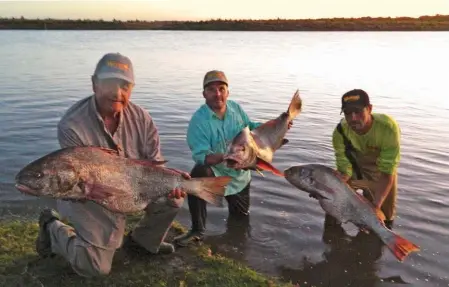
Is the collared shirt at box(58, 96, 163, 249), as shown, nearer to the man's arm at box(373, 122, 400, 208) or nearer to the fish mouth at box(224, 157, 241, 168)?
the fish mouth at box(224, 157, 241, 168)

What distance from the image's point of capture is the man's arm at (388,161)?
586 centimetres

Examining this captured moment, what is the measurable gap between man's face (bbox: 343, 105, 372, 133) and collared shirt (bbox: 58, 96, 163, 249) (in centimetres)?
245

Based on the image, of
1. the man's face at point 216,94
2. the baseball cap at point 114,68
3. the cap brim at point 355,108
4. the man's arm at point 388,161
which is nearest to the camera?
the baseball cap at point 114,68

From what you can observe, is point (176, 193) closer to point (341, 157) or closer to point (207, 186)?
point (207, 186)

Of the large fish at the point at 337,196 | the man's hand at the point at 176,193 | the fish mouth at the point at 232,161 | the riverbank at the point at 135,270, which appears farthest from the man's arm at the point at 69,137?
the large fish at the point at 337,196

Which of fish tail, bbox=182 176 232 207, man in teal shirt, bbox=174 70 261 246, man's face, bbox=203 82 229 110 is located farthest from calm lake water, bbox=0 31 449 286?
man's face, bbox=203 82 229 110

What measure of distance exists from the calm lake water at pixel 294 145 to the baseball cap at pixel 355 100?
179 cm

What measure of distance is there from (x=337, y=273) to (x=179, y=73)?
796 inches

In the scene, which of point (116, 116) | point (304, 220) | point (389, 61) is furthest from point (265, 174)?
point (389, 61)

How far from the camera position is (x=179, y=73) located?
80.4 feet

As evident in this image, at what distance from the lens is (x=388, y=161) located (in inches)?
232

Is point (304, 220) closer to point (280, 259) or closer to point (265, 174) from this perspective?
point (280, 259)

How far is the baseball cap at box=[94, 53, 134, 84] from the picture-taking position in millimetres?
4316

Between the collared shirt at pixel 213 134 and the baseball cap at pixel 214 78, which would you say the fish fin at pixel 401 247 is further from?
the baseball cap at pixel 214 78
